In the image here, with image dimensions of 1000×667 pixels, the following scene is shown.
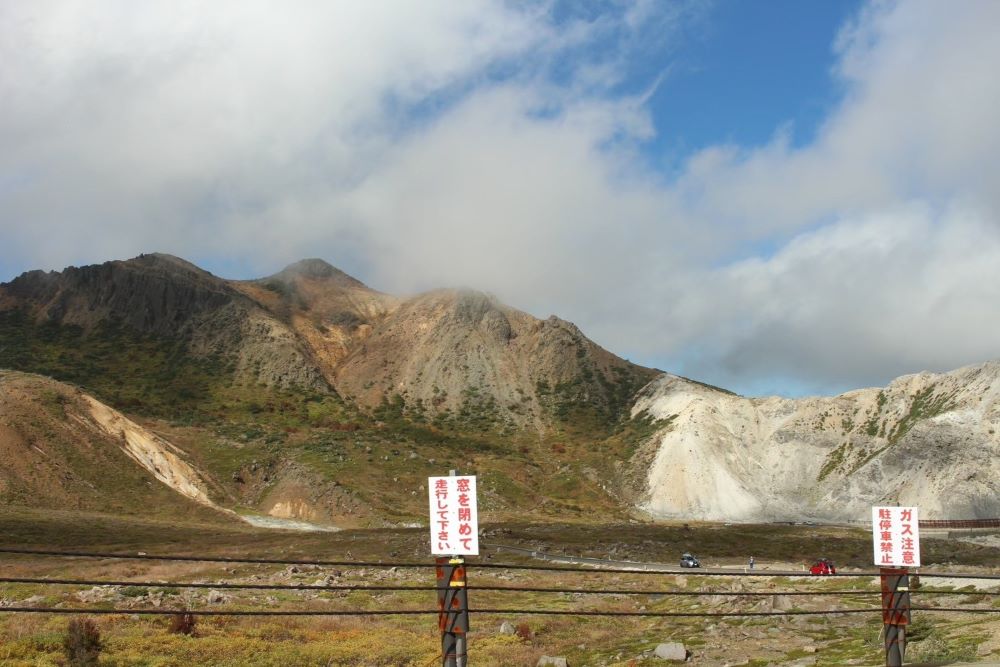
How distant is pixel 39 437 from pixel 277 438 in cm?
3211

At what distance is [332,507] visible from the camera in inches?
3942

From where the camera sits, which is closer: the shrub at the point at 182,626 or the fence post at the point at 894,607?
the fence post at the point at 894,607

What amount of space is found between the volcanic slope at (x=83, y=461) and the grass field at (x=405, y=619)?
1484 cm

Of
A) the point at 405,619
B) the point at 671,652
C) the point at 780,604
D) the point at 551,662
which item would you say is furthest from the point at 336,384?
the point at 671,652

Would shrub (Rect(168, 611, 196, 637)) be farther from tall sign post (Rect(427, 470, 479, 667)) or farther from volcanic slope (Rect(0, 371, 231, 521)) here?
volcanic slope (Rect(0, 371, 231, 521))

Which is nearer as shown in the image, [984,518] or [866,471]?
[984,518]

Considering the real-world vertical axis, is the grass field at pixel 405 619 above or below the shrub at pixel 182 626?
below

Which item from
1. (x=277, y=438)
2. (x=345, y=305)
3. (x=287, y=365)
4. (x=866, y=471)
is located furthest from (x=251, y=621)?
(x=345, y=305)

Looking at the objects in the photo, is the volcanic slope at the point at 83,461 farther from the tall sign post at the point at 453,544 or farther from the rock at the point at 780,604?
the tall sign post at the point at 453,544

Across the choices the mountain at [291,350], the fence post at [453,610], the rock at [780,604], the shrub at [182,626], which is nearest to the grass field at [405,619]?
the rock at [780,604]

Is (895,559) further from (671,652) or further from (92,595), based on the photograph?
(92,595)

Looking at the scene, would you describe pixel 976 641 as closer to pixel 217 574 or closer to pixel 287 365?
pixel 217 574

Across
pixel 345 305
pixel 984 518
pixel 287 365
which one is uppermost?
pixel 345 305

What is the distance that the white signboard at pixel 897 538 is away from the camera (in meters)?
13.1
